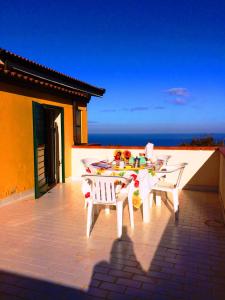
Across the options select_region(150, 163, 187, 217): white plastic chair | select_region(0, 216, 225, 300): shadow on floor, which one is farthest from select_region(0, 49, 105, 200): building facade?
select_region(0, 216, 225, 300): shadow on floor

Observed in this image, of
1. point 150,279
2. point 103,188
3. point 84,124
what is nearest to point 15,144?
point 103,188

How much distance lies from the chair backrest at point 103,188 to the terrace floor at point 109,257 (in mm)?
575

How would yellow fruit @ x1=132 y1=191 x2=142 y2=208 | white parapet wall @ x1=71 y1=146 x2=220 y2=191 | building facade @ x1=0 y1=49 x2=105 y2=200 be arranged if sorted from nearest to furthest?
yellow fruit @ x1=132 y1=191 x2=142 y2=208, building facade @ x1=0 y1=49 x2=105 y2=200, white parapet wall @ x1=71 y1=146 x2=220 y2=191

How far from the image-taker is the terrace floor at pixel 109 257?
104 inches

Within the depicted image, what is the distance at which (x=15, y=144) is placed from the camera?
582cm

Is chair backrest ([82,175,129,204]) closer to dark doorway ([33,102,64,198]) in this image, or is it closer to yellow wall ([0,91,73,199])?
yellow wall ([0,91,73,199])

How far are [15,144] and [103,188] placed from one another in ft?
9.40

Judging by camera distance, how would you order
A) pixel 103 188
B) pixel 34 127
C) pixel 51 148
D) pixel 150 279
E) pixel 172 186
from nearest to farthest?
pixel 150 279, pixel 103 188, pixel 172 186, pixel 34 127, pixel 51 148

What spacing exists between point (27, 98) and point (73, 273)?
446 cm

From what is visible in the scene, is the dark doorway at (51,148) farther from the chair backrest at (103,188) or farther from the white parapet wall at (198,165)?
the chair backrest at (103,188)

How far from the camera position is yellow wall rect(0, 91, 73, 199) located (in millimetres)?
5473

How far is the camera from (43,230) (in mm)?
4262

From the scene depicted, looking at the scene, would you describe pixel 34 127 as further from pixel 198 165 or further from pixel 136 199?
pixel 198 165

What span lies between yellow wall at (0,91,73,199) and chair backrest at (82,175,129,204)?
248 centimetres
